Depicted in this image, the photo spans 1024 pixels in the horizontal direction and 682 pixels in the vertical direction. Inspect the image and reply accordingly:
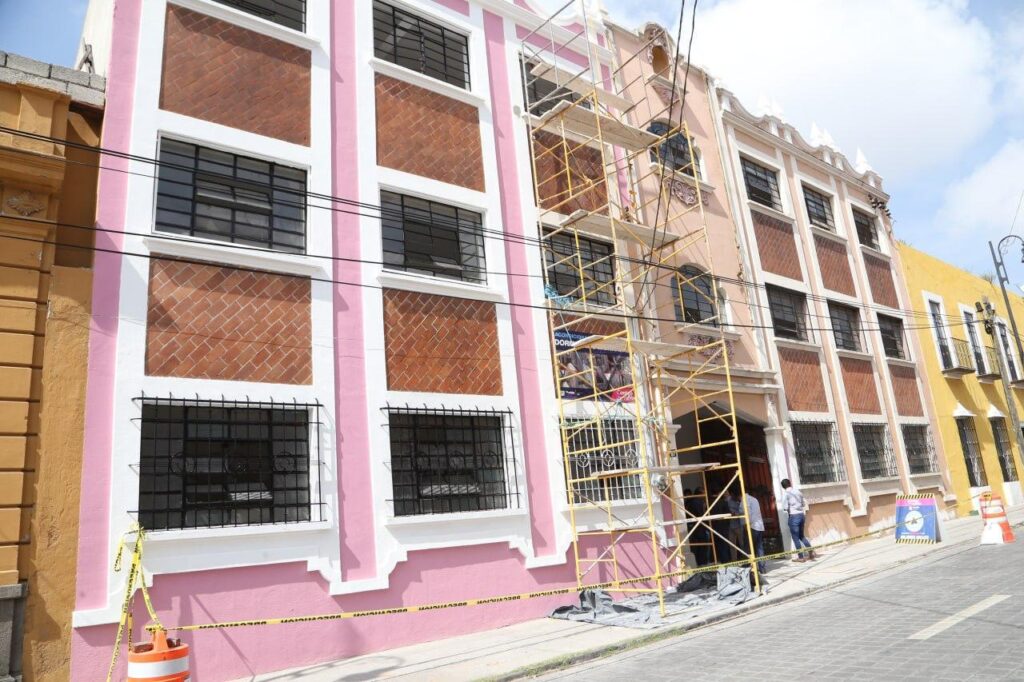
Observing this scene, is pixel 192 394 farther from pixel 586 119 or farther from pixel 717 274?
pixel 717 274

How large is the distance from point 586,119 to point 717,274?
4.78 meters

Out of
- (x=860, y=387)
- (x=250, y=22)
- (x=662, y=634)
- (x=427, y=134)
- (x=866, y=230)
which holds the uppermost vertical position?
(x=866, y=230)

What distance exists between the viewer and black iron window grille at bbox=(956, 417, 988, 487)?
69.2 ft

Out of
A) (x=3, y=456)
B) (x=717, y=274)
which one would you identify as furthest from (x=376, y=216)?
(x=717, y=274)

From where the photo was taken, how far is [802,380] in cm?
1659

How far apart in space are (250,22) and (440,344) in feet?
16.6

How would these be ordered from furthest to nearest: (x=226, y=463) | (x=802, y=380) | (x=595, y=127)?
(x=802, y=380) → (x=595, y=127) → (x=226, y=463)

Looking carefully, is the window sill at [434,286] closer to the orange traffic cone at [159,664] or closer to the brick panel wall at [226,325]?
the brick panel wall at [226,325]

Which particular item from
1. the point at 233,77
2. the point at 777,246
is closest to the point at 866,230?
the point at 777,246

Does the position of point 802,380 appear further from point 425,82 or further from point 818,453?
point 425,82

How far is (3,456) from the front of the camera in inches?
281

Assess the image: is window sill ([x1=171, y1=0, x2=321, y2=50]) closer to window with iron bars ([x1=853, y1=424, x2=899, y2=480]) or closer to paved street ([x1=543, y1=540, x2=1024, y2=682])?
paved street ([x1=543, y1=540, x2=1024, y2=682])

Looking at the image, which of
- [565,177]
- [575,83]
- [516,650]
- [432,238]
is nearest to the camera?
[516,650]

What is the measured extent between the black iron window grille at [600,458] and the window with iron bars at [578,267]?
2316mm
